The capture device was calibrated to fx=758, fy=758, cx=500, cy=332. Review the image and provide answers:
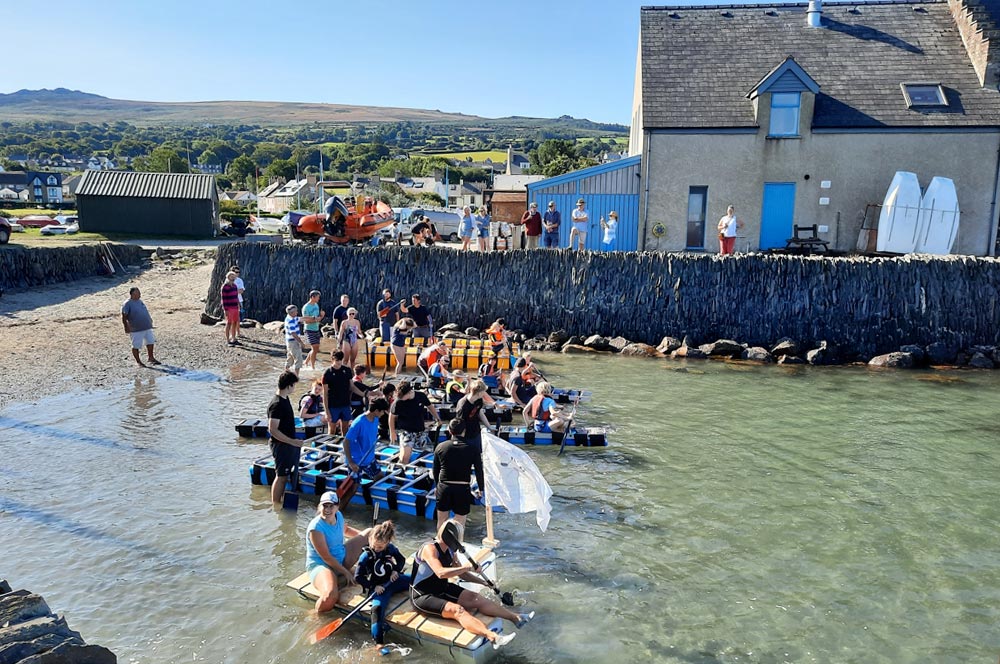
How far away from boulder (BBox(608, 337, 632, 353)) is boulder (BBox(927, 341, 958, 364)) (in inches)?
301

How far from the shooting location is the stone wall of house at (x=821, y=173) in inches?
914

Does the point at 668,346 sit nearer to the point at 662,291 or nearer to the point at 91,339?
the point at 662,291

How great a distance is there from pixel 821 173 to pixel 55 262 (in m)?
26.4

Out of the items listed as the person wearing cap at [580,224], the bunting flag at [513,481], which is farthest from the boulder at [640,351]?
the bunting flag at [513,481]

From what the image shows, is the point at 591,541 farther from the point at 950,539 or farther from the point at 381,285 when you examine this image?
the point at 381,285

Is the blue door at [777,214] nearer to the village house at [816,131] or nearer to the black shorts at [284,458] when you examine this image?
the village house at [816,131]

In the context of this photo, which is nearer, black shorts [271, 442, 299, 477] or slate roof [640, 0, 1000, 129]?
black shorts [271, 442, 299, 477]

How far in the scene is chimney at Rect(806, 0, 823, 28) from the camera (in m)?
25.7

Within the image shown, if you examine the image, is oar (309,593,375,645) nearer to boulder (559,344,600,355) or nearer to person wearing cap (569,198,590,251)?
boulder (559,344,600,355)

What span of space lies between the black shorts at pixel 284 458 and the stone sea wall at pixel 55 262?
64.8 feet

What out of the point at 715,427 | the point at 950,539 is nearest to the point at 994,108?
the point at 715,427

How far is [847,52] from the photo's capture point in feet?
82.2

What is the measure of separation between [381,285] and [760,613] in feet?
52.5

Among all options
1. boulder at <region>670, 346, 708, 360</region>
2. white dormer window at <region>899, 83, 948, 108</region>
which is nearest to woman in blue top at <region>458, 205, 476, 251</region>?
boulder at <region>670, 346, 708, 360</region>
